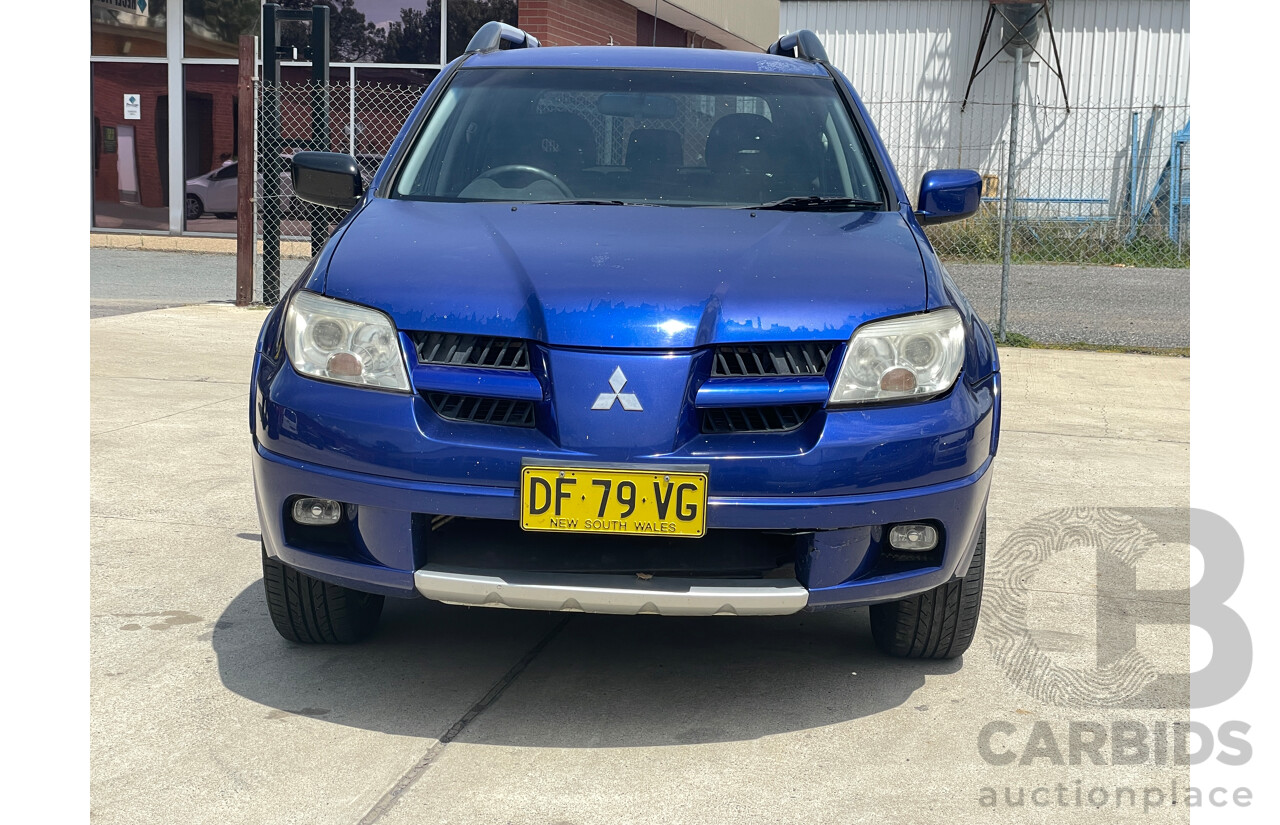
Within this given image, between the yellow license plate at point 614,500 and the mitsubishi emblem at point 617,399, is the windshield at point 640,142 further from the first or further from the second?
the yellow license plate at point 614,500

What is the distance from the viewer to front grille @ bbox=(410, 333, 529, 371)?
10.0 ft

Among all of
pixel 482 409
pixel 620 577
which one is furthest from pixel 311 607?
pixel 620 577

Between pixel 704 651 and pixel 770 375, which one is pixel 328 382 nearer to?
pixel 770 375

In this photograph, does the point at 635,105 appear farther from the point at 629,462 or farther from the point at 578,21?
the point at 578,21

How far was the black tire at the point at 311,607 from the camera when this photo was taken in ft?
11.6

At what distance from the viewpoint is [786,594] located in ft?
9.93

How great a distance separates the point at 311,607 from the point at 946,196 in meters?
2.38

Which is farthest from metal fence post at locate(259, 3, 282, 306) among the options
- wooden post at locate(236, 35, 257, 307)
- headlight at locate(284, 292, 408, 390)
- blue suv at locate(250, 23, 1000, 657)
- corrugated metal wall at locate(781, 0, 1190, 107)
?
corrugated metal wall at locate(781, 0, 1190, 107)

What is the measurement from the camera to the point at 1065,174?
71.0 ft

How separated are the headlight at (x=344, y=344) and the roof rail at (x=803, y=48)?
7.56 feet

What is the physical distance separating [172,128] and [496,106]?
15109 millimetres

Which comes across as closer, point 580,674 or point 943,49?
point 580,674

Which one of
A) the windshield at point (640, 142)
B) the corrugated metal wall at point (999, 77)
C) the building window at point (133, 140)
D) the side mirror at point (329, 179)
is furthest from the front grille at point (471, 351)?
the corrugated metal wall at point (999, 77)
